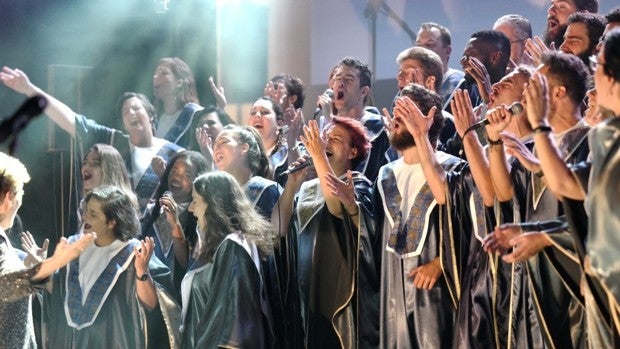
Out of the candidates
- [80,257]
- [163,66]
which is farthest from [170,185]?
[163,66]

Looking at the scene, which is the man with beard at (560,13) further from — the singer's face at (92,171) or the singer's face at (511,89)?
the singer's face at (92,171)

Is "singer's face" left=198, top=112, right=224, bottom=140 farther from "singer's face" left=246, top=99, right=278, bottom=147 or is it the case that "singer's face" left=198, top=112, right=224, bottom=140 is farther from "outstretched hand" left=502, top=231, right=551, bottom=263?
"outstretched hand" left=502, top=231, right=551, bottom=263

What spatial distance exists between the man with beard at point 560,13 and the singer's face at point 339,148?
1030 mm

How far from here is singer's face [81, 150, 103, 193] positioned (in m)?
5.81

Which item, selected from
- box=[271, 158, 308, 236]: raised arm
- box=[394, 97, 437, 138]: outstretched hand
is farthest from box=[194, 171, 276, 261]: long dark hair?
box=[394, 97, 437, 138]: outstretched hand

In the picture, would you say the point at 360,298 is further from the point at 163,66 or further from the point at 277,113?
the point at 163,66

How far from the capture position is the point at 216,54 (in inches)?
294

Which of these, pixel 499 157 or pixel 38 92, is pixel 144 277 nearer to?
pixel 38 92

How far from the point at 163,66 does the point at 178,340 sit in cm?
189

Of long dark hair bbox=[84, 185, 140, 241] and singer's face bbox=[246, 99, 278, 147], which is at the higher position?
singer's face bbox=[246, 99, 278, 147]

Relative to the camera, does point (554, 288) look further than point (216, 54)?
No

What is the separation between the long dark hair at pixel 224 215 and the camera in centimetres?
498

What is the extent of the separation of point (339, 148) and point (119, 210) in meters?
1.01

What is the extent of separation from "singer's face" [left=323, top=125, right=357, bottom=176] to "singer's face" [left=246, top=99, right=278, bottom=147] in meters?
0.71
